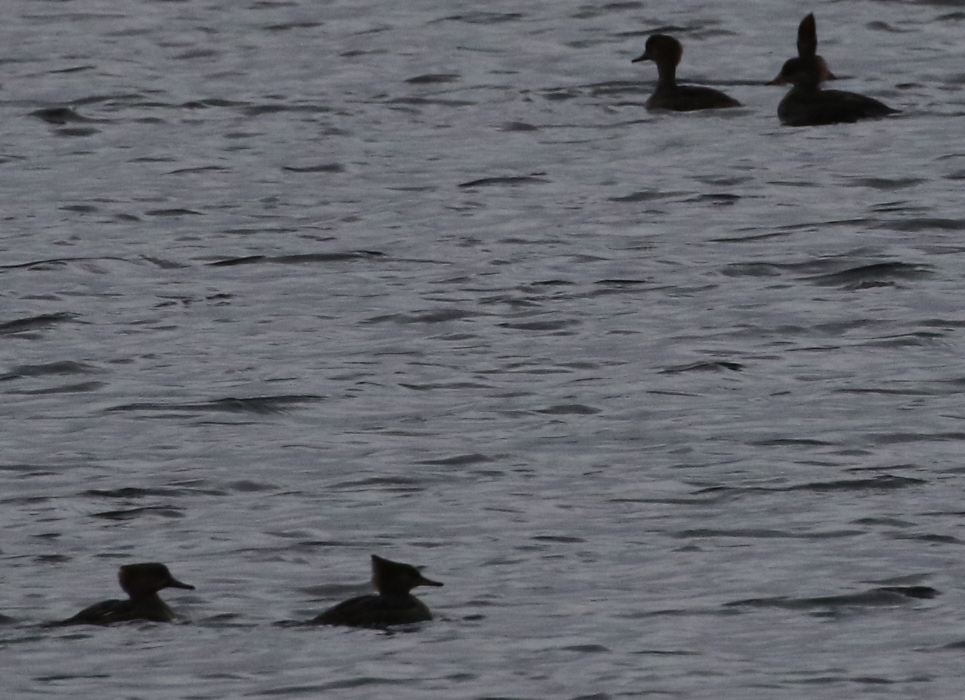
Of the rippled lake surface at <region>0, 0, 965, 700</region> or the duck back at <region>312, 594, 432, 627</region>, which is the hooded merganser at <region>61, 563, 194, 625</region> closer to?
the rippled lake surface at <region>0, 0, 965, 700</region>

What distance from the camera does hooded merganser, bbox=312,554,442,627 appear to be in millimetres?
11055

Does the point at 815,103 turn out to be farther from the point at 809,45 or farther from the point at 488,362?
the point at 488,362

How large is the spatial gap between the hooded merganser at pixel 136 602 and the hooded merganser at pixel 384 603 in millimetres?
645

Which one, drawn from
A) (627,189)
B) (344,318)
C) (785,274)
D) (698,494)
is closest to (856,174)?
(627,189)

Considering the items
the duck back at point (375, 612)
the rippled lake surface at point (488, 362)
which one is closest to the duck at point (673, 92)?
the rippled lake surface at point (488, 362)

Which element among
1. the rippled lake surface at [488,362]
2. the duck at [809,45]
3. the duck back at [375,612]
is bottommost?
the rippled lake surface at [488,362]

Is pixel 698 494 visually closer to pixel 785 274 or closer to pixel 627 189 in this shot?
pixel 785 274

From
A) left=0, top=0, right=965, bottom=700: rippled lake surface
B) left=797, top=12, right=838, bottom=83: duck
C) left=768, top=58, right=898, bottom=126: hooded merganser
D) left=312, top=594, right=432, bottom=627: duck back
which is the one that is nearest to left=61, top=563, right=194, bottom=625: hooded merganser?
left=0, top=0, right=965, bottom=700: rippled lake surface

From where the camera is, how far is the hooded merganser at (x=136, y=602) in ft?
36.5

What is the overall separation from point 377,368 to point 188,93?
953cm

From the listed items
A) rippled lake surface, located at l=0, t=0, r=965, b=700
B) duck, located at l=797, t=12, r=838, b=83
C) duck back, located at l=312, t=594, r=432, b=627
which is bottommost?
rippled lake surface, located at l=0, t=0, r=965, b=700

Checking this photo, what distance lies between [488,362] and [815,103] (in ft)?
23.5

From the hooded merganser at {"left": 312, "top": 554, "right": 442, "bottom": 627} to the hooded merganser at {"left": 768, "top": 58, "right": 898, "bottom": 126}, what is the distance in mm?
11745

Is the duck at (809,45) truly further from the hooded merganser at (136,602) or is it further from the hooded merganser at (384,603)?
the hooded merganser at (136,602)
